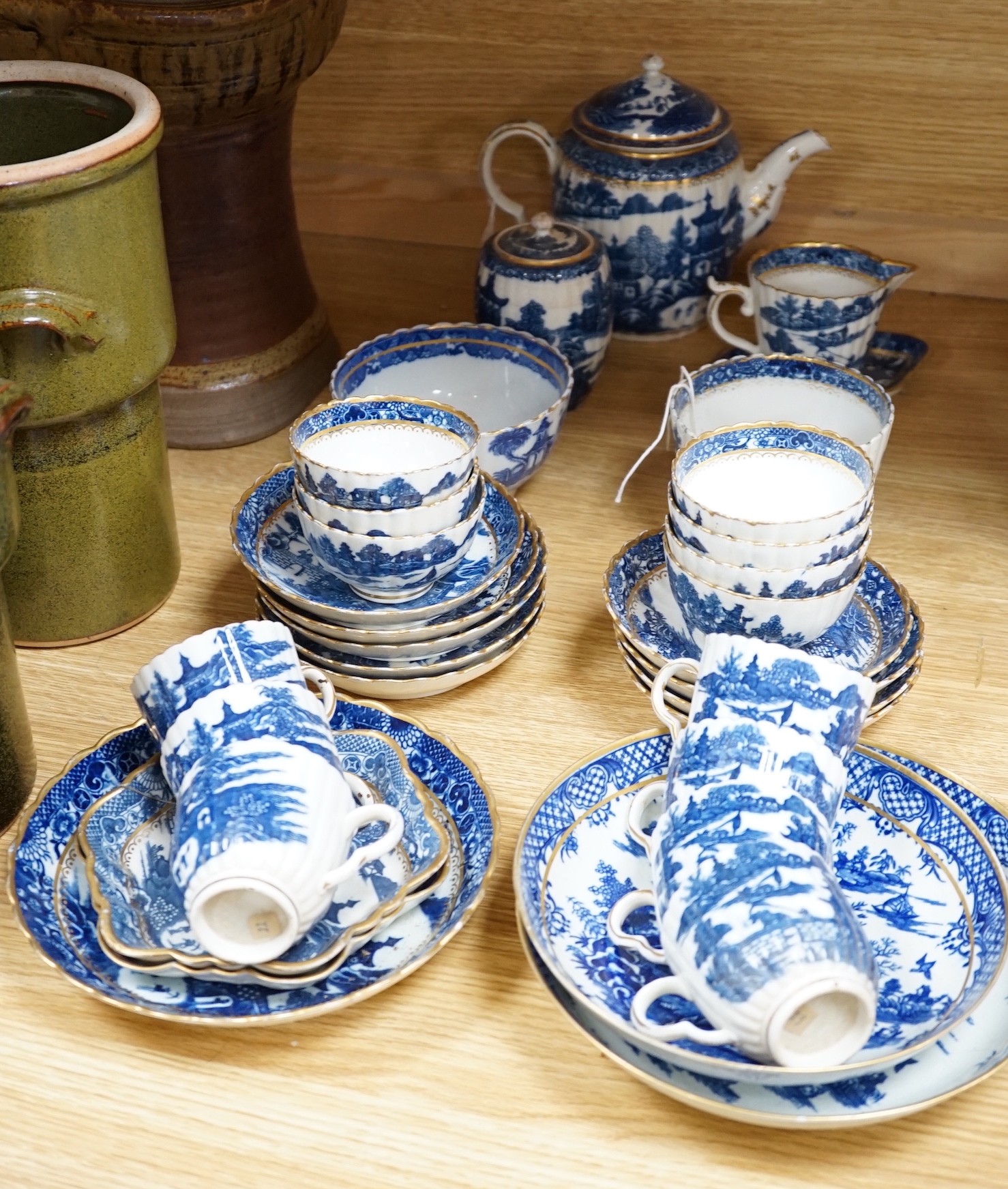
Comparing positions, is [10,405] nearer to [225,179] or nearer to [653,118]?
[225,179]

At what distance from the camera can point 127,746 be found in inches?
28.0

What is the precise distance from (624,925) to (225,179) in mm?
583

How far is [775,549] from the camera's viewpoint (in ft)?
2.32

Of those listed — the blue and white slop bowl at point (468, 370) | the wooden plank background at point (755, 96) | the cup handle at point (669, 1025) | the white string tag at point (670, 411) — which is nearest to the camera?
the cup handle at point (669, 1025)

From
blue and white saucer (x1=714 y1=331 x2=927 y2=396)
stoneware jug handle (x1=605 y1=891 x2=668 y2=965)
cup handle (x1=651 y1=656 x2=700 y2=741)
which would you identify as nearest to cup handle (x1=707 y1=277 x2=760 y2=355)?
blue and white saucer (x1=714 y1=331 x2=927 y2=396)

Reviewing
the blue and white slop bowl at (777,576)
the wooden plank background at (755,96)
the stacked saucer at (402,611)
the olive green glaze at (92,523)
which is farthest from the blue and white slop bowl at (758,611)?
the wooden plank background at (755,96)

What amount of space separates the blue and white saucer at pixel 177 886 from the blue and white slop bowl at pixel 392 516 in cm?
12

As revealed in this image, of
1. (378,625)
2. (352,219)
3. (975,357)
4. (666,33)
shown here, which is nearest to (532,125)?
(666,33)

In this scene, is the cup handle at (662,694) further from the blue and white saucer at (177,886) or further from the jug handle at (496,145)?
the jug handle at (496,145)

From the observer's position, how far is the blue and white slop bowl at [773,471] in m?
0.78

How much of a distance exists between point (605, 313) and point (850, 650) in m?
0.37

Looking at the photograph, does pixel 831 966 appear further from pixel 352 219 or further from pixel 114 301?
pixel 352 219

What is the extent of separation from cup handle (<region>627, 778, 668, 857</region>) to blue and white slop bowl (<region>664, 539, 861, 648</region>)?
0.33ft

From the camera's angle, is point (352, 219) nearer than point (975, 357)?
No
